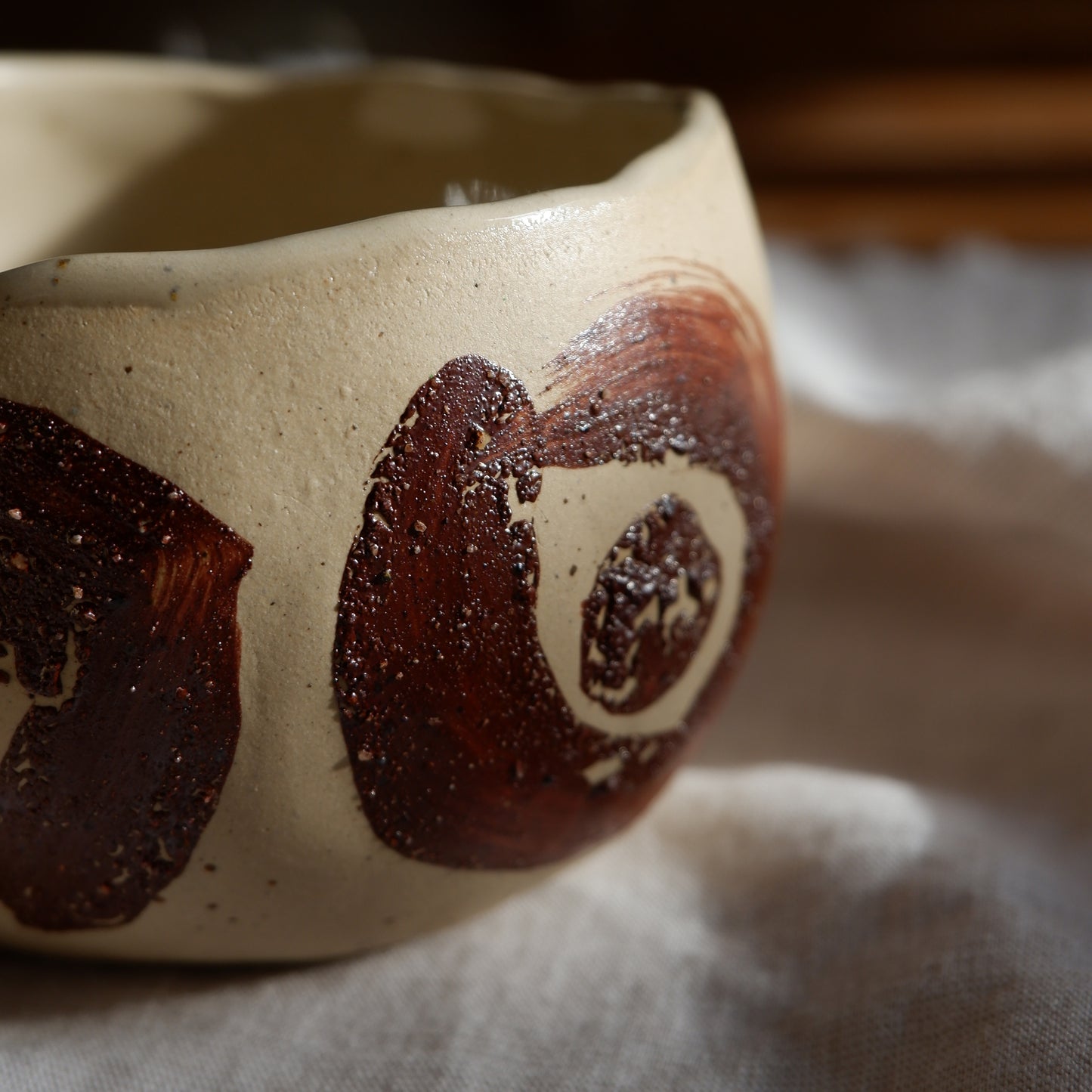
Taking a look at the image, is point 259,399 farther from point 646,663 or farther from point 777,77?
point 777,77

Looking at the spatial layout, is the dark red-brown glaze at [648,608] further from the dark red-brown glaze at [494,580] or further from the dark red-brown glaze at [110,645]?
the dark red-brown glaze at [110,645]

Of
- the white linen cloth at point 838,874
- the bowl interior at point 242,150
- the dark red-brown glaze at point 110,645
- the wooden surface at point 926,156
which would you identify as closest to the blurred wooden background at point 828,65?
the wooden surface at point 926,156

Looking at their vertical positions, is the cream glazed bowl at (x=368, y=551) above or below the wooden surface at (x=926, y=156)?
above

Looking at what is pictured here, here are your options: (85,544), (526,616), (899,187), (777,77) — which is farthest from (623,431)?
(777,77)

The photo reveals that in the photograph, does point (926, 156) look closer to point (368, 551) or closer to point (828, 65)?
point (828, 65)

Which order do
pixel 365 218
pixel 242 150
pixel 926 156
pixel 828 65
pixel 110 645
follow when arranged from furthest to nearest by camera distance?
pixel 828 65
pixel 926 156
pixel 242 150
pixel 365 218
pixel 110 645

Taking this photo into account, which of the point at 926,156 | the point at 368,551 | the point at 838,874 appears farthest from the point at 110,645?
the point at 926,156
